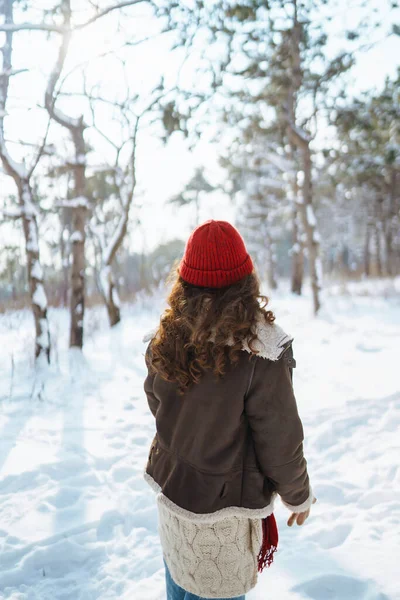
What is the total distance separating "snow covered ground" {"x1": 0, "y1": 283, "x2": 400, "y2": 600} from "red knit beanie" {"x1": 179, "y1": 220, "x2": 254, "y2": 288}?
1.79 metres

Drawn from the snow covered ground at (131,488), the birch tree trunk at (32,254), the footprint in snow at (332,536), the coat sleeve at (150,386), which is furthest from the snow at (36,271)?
the coat sleeve at (150,386)

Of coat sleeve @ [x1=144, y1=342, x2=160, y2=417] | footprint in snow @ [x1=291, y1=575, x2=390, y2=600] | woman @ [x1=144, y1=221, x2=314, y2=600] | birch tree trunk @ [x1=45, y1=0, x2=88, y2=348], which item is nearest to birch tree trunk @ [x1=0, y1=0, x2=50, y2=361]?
birch tree trunk @ [x1=45, y1=0, x2=88, y2=348]

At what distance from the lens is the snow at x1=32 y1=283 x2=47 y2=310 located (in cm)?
679

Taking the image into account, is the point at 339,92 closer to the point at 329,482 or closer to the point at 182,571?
the point at 329,482

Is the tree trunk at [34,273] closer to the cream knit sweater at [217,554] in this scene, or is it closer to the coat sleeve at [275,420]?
the cream knit sweater at [217,554]

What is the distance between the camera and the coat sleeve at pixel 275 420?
4.30 feet

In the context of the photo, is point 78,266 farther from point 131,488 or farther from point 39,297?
point 131,488

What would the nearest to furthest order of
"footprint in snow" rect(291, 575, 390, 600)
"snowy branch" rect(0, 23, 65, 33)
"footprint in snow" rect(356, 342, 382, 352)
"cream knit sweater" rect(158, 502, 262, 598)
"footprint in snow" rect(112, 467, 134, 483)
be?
"cream knit sweater" rect(158, 502, 262, 598), "footprint in snow" rect(291, 575, 390, 600), "footprint in snow" rect(112, 467, 134, 483), "snowy branch" rect(0, 23, 65, 33), "footprint in snow" rect(356, 342, 382, 352)

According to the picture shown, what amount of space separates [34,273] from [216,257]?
6109 mm

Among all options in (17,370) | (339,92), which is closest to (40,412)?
(17,370)

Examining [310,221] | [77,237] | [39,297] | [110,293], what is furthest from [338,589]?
[310,221]

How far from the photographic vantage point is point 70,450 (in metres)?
3.98

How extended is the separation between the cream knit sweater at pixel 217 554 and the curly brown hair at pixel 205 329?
0.50 m

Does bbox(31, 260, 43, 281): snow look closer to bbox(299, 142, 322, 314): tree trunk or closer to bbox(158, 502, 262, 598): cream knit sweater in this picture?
bbox(158, 502, 262, 598): cream knit sweater
